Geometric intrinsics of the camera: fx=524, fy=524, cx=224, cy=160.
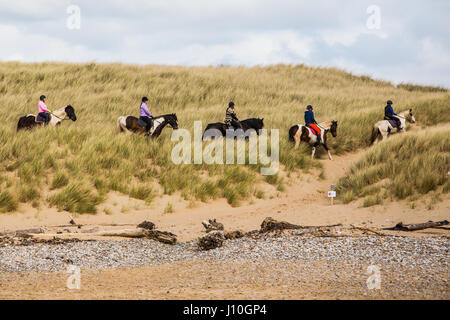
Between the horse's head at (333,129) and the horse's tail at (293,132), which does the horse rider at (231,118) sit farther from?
the horse's head at (333,129)

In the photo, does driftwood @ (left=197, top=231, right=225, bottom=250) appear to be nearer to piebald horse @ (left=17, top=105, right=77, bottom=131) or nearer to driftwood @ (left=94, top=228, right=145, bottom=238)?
driftwood @ (left=94, top=228, right=145, bottom=238)

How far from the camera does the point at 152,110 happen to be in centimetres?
3153

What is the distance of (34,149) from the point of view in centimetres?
1672

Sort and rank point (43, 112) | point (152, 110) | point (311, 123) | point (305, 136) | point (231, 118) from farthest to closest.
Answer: point (152, 110)
point (311, 123)
point (305, 136)
point (231, 118)
point (43, 112)

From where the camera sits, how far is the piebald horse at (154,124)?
20234 millimetres

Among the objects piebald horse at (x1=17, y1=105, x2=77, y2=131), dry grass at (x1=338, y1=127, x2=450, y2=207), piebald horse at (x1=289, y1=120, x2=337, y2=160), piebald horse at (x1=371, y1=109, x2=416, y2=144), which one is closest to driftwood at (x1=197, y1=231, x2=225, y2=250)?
dry grass at (x1=338, y1=127, x2=450, y2=207)

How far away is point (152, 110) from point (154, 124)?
11560 mm

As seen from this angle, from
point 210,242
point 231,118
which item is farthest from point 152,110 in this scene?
point 210,242

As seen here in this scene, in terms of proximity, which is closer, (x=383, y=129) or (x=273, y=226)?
(x=273, y=226)

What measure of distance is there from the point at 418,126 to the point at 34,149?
19.4 metres

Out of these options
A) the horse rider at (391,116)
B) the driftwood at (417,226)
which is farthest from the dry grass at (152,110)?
the driftwood at (417,226)

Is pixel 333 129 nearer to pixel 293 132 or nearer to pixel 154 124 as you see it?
pixel 293 132

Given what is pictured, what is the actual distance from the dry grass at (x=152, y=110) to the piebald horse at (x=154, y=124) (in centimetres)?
41
